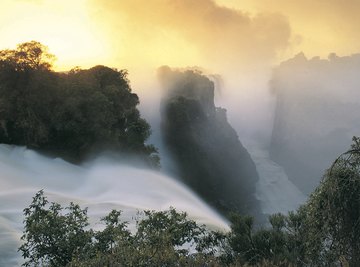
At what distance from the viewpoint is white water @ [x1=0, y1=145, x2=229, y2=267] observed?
34281 millimetres

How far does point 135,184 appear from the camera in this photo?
47.1 metres

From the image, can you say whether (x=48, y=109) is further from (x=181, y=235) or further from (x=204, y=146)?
(x=204, y=146)

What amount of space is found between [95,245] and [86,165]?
118 ft

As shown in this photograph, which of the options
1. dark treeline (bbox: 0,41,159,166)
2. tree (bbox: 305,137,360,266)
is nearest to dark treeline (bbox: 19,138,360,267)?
tree (bbox: 305,137,360,266)

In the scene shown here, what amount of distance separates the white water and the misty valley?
0.56ft

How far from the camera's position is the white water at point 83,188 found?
112ft

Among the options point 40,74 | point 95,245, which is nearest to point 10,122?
point 40,74

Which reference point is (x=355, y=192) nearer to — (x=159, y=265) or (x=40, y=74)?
(x=159, y=265)

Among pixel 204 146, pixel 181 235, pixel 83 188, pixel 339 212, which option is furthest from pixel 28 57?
pixel 204 146

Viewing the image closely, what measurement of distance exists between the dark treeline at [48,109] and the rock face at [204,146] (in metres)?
32.4

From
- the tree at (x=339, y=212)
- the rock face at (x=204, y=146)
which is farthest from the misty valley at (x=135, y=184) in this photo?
the rock face at (x=204, y=146)

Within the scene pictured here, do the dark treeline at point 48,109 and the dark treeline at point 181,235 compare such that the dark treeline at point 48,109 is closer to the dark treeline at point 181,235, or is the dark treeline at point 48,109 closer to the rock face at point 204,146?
the rock face at point 204,146

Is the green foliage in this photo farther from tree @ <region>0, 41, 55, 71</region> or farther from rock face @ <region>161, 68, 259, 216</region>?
rock face @ <region>161, 68, 259, 216</region>

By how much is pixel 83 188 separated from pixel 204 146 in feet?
157
